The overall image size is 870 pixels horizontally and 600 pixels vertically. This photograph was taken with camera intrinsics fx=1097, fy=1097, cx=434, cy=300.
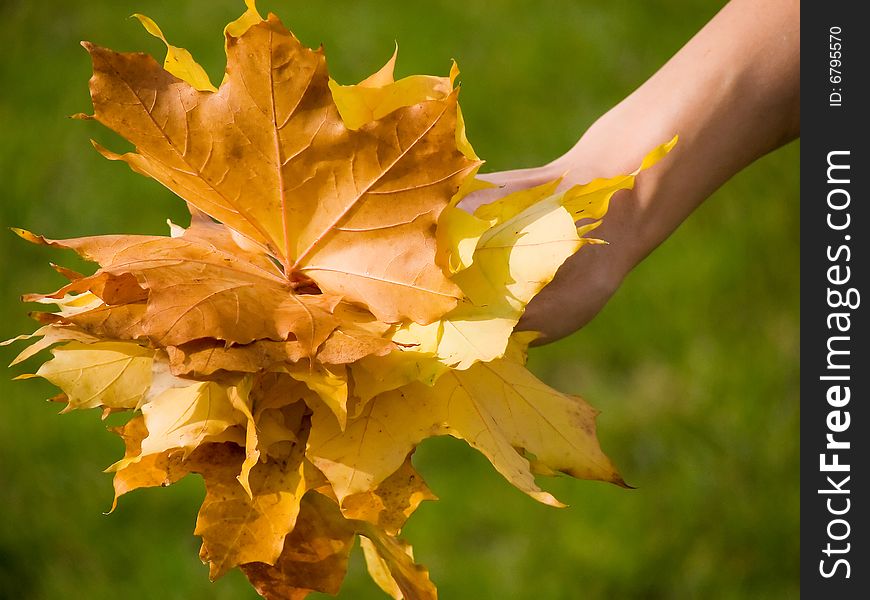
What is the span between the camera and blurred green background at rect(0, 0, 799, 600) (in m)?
1.98

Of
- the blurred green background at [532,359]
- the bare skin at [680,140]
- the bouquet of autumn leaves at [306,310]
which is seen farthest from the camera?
the blurred green background at [532,359]

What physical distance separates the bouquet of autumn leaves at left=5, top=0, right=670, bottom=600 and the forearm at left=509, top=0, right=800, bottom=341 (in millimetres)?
258

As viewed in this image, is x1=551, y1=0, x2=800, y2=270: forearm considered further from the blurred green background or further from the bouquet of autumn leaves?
the blurred green background

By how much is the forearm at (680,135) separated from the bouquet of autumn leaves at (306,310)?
258 mm

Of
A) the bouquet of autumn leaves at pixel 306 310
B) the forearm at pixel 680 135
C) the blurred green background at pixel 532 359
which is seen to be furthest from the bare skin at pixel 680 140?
the blurred green background at pixel 532 359

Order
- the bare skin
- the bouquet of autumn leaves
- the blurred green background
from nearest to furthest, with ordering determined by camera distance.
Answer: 1. the bouquet of autumn leaves
2. the bare skin
3. the blurred green background

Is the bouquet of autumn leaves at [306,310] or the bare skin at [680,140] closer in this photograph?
the bouquet of autumn leaves at [306,310]

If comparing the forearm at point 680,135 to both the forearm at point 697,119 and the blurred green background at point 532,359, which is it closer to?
the forearm at point 697,119

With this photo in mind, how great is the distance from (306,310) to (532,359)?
5.11ft

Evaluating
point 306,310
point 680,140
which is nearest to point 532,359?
point 680,140

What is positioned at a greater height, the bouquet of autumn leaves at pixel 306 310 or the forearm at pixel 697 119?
the forearm at pixel 697 119

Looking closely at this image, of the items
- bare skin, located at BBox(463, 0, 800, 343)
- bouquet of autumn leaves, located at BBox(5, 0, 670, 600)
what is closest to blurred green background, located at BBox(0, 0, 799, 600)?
bare skin, located at BBox(463, 0, 800, 343)

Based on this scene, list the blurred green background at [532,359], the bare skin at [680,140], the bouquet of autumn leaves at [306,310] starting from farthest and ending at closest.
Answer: the blurred green background at [532,359]
the bare skin at [680,140]
the bouquet of autumn leaves at [306,310]

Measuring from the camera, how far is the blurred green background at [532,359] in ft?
6.50
